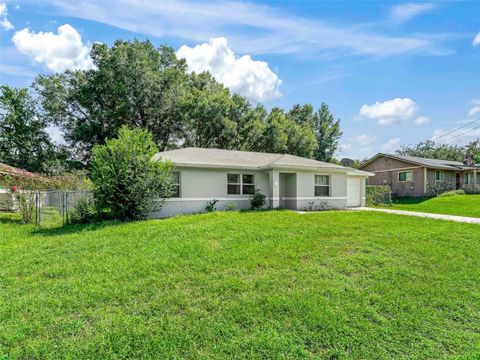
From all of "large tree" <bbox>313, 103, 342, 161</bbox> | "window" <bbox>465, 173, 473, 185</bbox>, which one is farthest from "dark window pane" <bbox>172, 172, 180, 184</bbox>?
"window" <bbox>465, 173, 473, 185</bbox>

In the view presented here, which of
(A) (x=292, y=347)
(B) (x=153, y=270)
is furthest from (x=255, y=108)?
(A) (x=292, y=347)

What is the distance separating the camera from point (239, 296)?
17.0 ft

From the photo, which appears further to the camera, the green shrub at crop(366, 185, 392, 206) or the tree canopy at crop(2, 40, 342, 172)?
the tree canopy at crop(2, 40, 342, 172)

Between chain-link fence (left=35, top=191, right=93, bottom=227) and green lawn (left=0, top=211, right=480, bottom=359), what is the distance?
10.8 ft

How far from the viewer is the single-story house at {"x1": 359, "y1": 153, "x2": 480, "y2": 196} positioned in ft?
89.4

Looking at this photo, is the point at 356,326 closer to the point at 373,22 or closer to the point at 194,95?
the point at 373,22

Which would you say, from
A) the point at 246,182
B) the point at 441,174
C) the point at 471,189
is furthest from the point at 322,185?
the point at 471,189

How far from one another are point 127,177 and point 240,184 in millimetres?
6368

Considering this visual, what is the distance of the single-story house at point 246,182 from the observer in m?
14.4

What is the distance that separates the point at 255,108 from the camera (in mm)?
30891

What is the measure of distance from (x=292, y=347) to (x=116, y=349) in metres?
2.35

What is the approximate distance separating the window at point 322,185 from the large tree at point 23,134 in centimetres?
2465

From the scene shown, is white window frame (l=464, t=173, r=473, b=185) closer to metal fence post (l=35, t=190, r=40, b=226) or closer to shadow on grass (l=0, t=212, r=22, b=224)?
metal fence post (l=35, t=190, r=40, b=226)

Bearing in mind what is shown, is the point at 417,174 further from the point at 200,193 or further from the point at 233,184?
the point at 200,193
